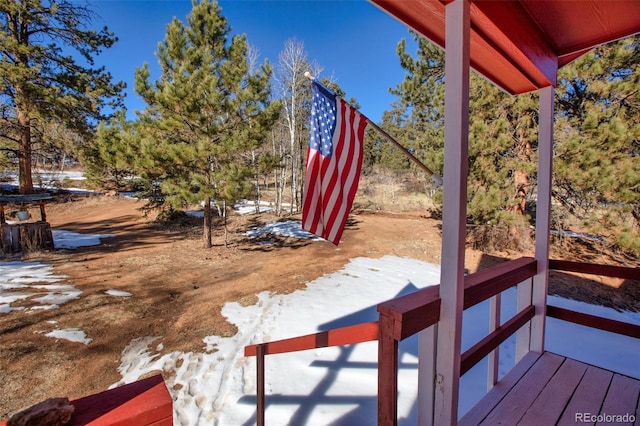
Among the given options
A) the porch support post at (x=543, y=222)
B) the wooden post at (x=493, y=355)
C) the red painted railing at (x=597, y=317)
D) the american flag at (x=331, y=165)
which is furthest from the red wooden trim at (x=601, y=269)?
the american flag at (x=331, y=165)

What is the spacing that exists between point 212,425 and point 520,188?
828 cm

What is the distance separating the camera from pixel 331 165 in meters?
2.00

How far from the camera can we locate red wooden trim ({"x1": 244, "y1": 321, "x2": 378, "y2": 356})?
48.1 inches

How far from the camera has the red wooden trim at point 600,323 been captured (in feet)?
6.57

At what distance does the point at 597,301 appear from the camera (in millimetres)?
5555

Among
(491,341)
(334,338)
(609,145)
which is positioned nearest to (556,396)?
(491,341)

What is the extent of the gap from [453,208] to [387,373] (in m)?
0.78

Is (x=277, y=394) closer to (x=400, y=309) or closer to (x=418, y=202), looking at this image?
(x=400, y=309)

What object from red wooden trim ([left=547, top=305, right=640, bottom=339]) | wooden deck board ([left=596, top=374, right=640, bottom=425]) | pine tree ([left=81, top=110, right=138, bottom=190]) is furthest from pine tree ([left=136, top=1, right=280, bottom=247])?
wooden deck board ([left=596, top=374, right=640, bottom=425])

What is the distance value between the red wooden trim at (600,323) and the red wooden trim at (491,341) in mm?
245

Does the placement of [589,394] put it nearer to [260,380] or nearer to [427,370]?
[427,370]

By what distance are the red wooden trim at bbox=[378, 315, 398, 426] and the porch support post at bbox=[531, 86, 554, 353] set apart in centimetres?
176

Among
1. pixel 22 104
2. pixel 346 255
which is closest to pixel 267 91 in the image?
pixel 346 255

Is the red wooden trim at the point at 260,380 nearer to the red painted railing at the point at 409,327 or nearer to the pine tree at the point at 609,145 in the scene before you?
the red painted railing at the point at 409,327
